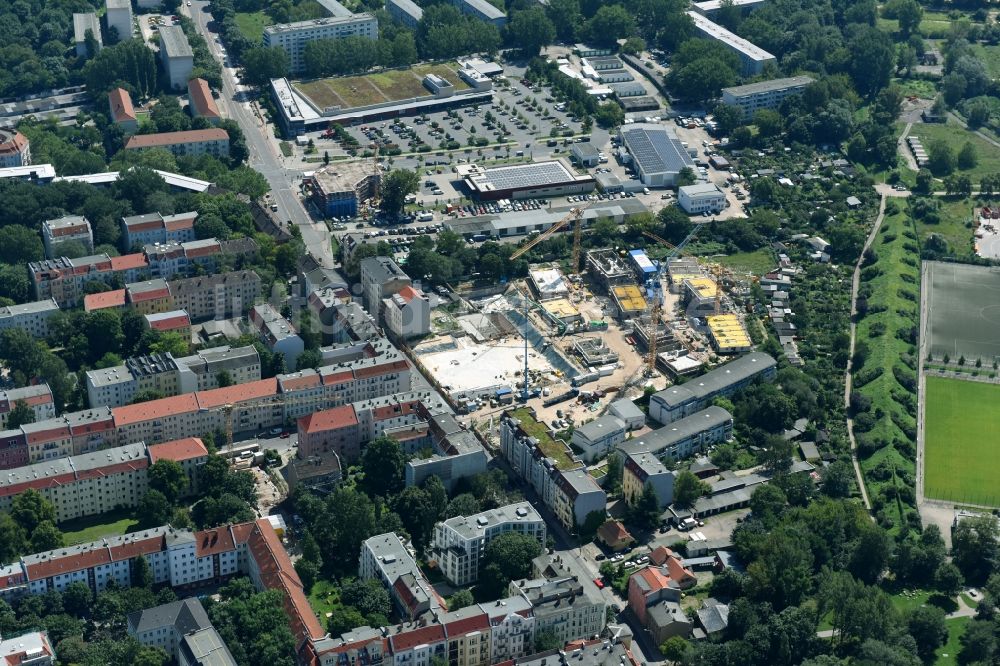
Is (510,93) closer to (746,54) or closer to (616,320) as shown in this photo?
(746,54)

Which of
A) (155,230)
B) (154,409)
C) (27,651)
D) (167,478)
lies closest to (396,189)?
(155,230)

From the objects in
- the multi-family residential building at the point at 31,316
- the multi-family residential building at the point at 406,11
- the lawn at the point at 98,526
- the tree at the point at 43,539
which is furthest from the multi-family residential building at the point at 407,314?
the multi-family residential building at the point at 406,11

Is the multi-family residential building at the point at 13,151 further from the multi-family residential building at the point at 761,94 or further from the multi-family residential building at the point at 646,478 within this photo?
the multi-family residential building at the point at 761,94

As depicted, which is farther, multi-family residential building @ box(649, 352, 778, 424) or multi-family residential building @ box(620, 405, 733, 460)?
multi-family residential building @ box(649, 352, 778, 424)

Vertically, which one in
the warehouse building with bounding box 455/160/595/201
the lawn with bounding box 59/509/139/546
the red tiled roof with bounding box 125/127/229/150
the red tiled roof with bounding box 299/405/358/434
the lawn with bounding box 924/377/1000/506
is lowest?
the lawn with bounding box 924/377/1000/506

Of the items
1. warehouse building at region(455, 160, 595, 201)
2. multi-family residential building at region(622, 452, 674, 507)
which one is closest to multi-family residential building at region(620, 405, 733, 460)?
multi-family residential building at region(622, 452, 674, 507)

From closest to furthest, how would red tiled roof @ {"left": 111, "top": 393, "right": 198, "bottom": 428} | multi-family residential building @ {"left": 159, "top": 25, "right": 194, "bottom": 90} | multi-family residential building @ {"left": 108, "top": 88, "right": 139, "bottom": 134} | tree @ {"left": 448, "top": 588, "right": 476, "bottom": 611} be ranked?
tree @ {"left": 448, "top": 588, "right": 476, "bottom": 611} → red tiled roof @ {"left": 111, "top": 393, "right": 198, "bottom": 428} → multi-family residential building @ {"left": 108, "top": 88, "right": 139, "bottom": 134} → multi-family residential building @ {"left": 159, "top": 25, "right": 194, "bottom": 90}

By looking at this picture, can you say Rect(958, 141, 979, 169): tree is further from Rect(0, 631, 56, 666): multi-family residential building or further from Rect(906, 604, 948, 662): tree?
Rect(0, 631, 56, 666): multi-family residential building
